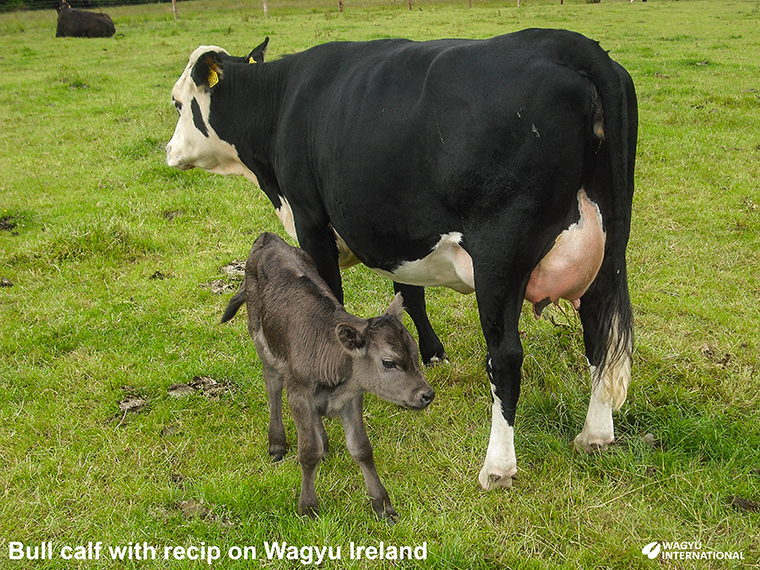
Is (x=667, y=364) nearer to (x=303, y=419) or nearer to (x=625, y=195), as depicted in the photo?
(x=625, y=195)

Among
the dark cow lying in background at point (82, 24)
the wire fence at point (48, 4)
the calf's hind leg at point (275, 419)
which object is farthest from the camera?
the wire fence at point (48, 4)

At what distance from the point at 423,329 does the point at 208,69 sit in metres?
2.49

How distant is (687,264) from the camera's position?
5.61m

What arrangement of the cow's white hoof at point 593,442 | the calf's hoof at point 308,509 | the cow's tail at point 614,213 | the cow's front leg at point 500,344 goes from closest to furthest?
the cow's tail at point 614,213 → the cow's front leg at point 500,344 → the calf's hoof at point 308,509 → the cow's white hoof at point 593,442

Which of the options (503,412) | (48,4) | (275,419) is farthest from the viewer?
(48,4)

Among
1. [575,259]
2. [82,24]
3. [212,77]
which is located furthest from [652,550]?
[82,24]

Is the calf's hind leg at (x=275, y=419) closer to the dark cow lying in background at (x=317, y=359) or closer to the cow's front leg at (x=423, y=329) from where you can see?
the dark cow lying in background at (x=317, y=359)

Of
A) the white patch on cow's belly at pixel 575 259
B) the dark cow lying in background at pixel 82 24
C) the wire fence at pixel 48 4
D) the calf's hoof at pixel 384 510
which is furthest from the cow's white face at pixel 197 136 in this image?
the wire fence at pixel 48 4

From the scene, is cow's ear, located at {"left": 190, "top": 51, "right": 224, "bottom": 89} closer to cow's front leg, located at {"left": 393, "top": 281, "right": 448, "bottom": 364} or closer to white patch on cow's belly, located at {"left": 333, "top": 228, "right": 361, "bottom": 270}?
white patch on cow's belly, located at {"left": 333, "top": 228, "right": 361, "bottom": 270}

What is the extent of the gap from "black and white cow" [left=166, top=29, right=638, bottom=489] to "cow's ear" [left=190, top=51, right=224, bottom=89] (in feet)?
3.35

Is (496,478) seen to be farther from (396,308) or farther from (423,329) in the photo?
(423,329)

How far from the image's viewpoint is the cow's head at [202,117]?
4793 millimetres

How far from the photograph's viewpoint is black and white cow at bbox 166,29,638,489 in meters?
2.79

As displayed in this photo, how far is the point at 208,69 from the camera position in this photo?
476cm
